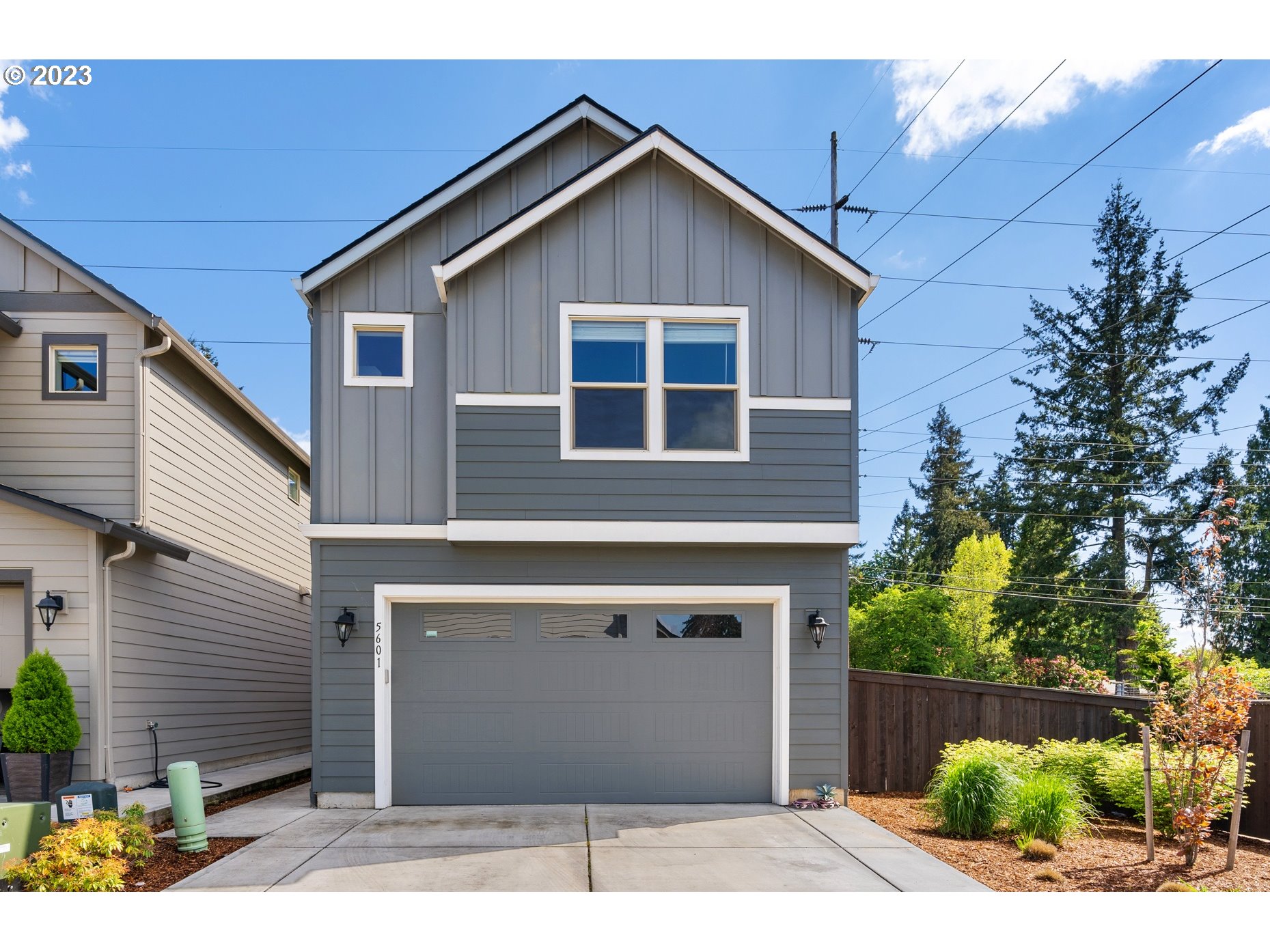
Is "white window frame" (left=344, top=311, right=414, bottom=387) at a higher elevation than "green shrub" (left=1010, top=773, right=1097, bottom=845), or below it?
higher

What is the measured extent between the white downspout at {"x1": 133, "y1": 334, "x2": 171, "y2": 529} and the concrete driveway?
11.1 feet

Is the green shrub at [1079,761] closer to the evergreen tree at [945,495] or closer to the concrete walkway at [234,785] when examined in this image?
the concrete walkway at [234,785]

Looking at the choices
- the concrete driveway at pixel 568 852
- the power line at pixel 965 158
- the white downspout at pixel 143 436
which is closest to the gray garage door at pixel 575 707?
the concrete driveway at pixel 568 852

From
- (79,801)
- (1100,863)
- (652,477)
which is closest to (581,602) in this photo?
(652,477)

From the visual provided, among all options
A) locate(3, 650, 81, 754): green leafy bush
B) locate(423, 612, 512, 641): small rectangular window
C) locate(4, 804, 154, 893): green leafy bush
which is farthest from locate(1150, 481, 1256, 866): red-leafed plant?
locate(3, 650, 81, 754): green leafy bush

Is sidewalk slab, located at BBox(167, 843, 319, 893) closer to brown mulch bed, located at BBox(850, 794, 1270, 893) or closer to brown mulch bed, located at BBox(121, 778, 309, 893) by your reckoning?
brown mulch bed, located at BBox(121, 778, 309, 893)

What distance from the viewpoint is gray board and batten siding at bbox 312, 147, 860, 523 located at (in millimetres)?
8422

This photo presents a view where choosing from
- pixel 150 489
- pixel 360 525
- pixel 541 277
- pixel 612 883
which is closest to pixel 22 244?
pixel 150 489

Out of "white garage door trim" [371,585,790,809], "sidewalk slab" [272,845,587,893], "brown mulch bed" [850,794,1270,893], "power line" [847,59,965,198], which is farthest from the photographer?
"power line" [847,59,965,198]

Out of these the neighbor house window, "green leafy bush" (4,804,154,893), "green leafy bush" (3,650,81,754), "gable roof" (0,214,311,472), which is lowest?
"green leafy bush" (4,804,154,893)

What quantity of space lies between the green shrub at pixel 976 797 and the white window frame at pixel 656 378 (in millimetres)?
3482

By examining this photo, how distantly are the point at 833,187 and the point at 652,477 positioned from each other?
40.2 feet

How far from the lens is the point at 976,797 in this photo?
7309 millimetres

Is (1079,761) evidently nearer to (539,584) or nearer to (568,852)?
(568,852)
